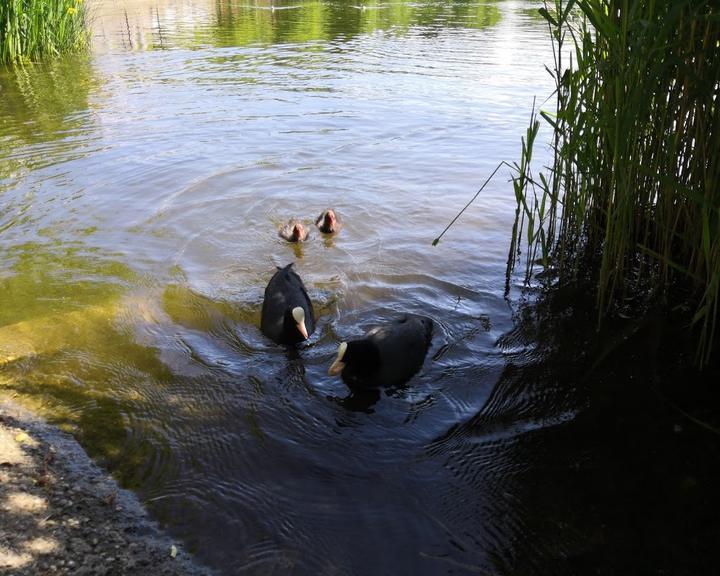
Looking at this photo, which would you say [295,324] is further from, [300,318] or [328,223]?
[328,223]

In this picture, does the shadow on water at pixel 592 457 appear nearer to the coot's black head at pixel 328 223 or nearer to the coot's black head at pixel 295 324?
the coot's black head at pixel 295 324

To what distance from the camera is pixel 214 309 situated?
590 cm

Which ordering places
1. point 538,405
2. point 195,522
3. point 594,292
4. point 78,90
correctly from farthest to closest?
1. point 78,90
2. point 594,292
3. point 538,405
4. point 195,522

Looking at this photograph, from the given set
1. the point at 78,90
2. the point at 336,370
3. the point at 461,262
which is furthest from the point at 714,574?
the point at 78,90

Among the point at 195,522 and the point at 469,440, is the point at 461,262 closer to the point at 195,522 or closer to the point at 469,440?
the point at 469,440

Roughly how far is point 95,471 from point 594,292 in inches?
174

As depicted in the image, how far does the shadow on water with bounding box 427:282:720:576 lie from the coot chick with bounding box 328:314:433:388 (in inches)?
27.3

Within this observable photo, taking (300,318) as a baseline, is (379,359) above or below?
below

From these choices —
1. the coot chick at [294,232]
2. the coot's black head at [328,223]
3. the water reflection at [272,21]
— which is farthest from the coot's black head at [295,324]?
the water reflection at [272,21]

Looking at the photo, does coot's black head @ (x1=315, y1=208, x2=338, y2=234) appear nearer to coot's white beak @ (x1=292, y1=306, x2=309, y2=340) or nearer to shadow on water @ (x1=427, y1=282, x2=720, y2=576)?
coot's white beak @ (x1=292, y1=306, x2=309, y2=340)

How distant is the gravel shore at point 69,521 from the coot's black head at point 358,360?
1.79 metres

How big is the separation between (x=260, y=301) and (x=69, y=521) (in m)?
3.17

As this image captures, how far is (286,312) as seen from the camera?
5312 mm

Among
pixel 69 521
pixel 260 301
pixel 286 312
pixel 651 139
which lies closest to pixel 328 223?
pixel 260 301
